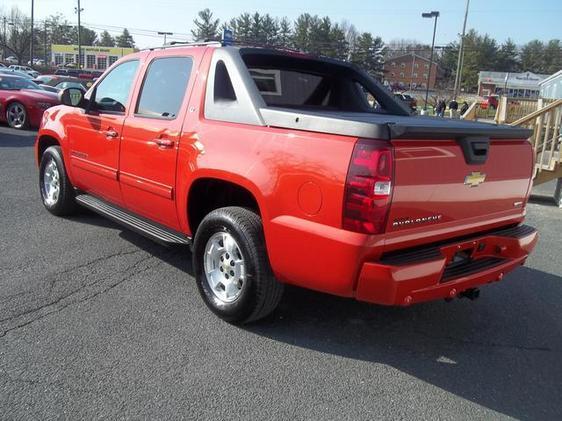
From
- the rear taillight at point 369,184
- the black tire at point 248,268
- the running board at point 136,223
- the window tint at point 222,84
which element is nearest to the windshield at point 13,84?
the running board at point 136,223

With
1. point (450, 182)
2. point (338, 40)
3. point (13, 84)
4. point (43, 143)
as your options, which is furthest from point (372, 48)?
point (450, 182)

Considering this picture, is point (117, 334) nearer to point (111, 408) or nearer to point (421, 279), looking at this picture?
point (111, 408)

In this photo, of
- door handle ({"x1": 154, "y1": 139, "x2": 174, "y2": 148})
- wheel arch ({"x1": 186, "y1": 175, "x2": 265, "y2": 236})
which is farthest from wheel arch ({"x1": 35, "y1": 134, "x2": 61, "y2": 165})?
wheel arch ({"x1": 186, "y1": 175, "x2": 265, "y2": 236})

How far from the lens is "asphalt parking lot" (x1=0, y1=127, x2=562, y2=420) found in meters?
2.78

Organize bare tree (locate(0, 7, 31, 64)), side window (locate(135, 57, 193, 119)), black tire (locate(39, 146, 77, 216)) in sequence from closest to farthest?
1. side window (locate(135, 57, 193, 119))
2. black tire (locate(39, 146, 77, 216))
3. bare tree (locate(0, 7, 31, 64))

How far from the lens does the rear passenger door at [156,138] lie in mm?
3969

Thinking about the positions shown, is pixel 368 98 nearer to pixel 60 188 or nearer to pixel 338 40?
pixel 60 188

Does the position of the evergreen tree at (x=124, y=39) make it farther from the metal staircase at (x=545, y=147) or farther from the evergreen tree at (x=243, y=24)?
the metal staircase at (x=545, y=147)

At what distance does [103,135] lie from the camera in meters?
4.77

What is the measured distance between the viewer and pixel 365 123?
2.74m

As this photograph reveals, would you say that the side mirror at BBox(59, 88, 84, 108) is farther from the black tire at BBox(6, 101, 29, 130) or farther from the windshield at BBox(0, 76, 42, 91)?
the windshield at BBox(0, 76, 42, 91)

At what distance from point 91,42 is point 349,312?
14498 centimetres

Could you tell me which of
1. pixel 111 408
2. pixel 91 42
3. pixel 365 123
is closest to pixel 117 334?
pixel 111 408

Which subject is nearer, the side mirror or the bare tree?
the side mirror
